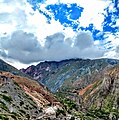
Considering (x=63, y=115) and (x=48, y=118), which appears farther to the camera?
(x=63, y=115)

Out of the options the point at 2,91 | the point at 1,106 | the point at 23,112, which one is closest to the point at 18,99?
the point at 2,91

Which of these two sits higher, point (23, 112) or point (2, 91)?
point (2, 91)

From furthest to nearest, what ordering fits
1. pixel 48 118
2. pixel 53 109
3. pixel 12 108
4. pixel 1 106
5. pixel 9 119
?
pixel 53 109 < pixel 48 118 < pixel 12 108 < pixel 1 106 < pixel 9 119

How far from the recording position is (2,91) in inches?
7692

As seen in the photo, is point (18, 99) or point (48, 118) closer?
point (48, 118)

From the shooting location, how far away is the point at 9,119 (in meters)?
131

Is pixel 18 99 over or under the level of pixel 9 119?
over

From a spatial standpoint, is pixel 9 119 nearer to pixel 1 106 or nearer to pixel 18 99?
pixel 1 106

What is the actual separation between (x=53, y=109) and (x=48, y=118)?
44.4 ft

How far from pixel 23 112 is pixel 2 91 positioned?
28512 mm

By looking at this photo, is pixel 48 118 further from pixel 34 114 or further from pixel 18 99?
pixel 18 99

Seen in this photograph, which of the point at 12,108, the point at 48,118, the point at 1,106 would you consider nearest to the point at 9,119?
the point at 1,106

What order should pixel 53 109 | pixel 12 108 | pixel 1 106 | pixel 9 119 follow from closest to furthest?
pixel 9 119 < pixel 1 106 < pixel 12 108 < pixel 53 109

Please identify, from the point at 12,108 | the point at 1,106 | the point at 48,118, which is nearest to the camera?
the point at 1,106
